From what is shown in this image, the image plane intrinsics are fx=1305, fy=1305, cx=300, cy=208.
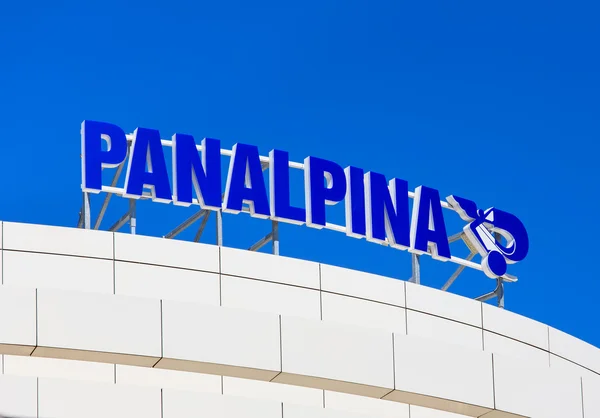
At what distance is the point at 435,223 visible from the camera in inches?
1081

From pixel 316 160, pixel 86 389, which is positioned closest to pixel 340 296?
pixel 316 160

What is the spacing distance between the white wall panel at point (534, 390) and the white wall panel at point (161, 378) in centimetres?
509

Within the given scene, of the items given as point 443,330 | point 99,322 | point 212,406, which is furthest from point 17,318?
point 443,330

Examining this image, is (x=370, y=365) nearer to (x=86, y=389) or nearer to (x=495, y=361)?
(x=495, y=361)

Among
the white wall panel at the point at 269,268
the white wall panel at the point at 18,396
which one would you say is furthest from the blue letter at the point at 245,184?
the white wall panel at the point at 18,396

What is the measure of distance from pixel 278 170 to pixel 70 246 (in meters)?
5.36

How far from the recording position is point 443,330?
24.9 meters

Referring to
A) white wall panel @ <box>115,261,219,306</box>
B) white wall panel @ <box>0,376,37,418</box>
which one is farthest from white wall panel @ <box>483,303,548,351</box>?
white wall panel @ <box>0,376,37,418</box>

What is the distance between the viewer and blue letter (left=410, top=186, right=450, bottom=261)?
87.9 feet

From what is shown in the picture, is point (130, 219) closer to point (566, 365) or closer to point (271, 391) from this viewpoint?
point (271, 391)

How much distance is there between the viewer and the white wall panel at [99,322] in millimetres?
19500

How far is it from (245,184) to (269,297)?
3.03 metres

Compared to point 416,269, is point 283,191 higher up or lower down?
higher up

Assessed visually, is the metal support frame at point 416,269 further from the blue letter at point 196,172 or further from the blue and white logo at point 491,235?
the blue letter at point 196,172
